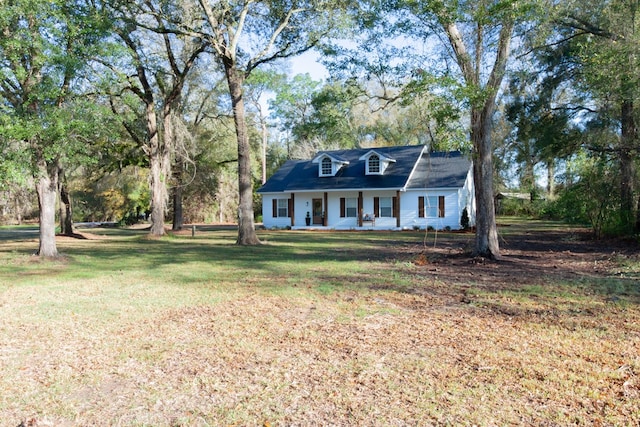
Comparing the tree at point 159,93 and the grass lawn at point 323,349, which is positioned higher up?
the tree at point 159,93

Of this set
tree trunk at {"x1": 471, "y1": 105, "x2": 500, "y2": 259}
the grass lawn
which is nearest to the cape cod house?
tree trunk at {"x1": 471, "y1": 105, "x2": 500, "y2": 259}

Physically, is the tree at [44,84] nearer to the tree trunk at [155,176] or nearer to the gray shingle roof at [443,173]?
the tree trunk at [155,176]

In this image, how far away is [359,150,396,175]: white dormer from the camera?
29.9 metres

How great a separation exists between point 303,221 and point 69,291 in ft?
76.5

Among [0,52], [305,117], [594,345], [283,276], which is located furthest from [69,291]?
[305,117]

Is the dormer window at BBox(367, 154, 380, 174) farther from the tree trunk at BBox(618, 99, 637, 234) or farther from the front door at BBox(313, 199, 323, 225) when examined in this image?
the tree trunk at BBox(618, 99, 637, 234)

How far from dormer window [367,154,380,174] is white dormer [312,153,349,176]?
6.65ft

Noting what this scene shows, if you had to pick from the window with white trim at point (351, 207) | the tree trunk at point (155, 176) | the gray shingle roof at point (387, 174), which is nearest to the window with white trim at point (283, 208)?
the gray shingle roof at point (387, 174)

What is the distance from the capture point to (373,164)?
99.0ft

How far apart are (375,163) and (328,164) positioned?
131 inches

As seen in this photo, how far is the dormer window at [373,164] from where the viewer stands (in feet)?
98.7

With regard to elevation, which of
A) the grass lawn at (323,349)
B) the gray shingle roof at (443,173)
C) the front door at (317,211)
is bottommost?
the grass lawn at (323,349)

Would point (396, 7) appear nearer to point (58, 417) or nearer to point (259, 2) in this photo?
point (259, 2)

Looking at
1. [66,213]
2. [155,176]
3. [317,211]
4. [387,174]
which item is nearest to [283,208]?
[317,211]
